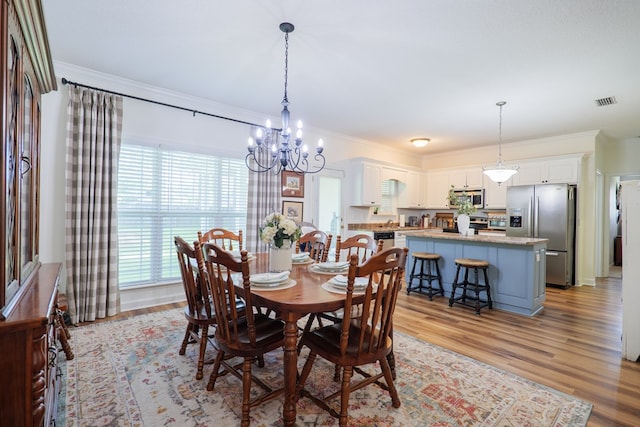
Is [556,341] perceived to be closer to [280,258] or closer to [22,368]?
[280,258]

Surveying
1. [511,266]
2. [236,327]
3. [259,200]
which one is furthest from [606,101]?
[236,327]

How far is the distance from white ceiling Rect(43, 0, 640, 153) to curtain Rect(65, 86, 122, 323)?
0.51 m

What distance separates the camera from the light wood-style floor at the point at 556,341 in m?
2.15

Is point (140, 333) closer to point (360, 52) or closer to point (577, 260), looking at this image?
point (360, 52)

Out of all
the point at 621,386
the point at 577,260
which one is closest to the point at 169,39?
the point at 621,386

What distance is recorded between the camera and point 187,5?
2281mm

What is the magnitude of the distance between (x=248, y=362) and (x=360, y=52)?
2.70 metres

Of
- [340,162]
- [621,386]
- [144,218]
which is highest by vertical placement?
[340,162]

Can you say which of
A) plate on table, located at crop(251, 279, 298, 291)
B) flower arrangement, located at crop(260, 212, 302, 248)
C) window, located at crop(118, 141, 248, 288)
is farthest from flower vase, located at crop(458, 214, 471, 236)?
plate on table, located at crop(251, 279, 298, 291)

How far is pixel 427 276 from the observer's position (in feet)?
15.0

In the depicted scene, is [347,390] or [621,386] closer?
[347,390]

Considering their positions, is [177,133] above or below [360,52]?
below

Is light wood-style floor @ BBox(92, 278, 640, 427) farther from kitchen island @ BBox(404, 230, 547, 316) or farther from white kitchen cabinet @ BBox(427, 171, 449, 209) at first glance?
white kitchen cabinet @ BBox(427, 171, 449, 209)

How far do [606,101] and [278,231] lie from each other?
4.50m
